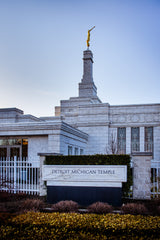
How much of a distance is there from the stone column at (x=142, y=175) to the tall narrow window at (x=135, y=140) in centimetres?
1312

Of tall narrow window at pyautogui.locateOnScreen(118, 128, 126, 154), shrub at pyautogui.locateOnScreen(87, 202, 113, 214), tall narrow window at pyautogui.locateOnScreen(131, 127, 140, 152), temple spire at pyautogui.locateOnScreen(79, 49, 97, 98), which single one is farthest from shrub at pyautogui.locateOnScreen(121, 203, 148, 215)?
temple spire at pyautogui.locateOnScreen(79, 49, 97, 98)

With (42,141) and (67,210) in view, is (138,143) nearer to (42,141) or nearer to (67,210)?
(42,141)

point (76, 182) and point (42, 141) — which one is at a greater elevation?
point (42, 141)

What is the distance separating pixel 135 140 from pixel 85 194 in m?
14.2

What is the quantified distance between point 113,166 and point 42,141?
747cm

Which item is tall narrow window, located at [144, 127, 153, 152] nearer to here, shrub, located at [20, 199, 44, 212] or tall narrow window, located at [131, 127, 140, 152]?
tall narrow window, located at [131, 127, 140, 152]

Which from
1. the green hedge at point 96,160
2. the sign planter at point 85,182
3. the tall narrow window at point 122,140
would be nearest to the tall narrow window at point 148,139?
the tall narrow window at point 122,140

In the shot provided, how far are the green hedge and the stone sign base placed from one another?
540 millimetres

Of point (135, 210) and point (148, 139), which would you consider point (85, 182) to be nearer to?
point (135, 210)

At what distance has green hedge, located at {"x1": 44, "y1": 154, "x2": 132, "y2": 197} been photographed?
980 centimetres

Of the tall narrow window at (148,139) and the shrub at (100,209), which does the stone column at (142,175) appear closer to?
the shrub at (100,209)

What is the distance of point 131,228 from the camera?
6.38 meters

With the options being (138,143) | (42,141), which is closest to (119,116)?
(138,143)

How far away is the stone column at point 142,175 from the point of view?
993 centimetres
